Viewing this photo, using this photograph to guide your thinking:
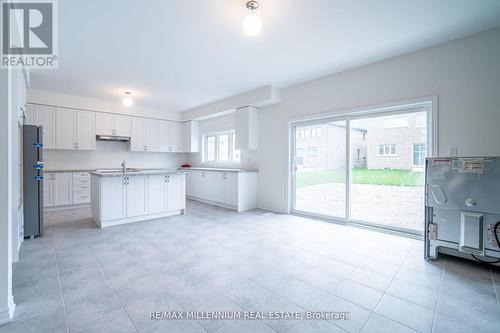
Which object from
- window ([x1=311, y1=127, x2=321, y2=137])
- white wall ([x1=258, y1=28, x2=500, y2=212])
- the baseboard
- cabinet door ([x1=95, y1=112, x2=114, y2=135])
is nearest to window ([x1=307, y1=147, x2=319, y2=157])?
window ([x1=311, y1=127, x2=321, y2=137])

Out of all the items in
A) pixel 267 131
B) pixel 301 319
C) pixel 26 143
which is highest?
pixel 267 131

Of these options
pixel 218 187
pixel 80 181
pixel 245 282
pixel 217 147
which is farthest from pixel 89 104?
pixel 245 282

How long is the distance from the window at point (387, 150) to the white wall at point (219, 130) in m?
2.75

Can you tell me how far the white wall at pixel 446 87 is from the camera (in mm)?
2711

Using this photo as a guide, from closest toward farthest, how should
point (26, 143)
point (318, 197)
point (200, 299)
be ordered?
1. point (200, 299)
2. point (26, 143)
3. point (318, 197)

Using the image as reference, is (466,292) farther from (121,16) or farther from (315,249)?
(121,16)

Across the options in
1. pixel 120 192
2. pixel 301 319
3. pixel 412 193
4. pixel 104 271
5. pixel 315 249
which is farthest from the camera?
pixel 120 192

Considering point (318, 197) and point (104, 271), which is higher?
point (318, 197)

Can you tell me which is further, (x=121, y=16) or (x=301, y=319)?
(x=121, y=16)

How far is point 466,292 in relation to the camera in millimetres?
2027

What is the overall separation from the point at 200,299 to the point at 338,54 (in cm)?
358

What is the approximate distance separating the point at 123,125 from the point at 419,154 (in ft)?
22.5

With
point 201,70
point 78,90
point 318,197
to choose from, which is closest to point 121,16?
point 201,70

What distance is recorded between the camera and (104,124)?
20.1 feet
